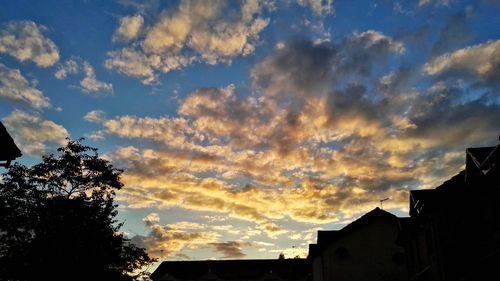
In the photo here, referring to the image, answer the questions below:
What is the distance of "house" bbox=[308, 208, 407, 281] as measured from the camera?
3978 centimetres

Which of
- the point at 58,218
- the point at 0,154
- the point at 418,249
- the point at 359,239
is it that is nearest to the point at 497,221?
the point at 418,249

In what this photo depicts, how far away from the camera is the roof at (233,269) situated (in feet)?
216

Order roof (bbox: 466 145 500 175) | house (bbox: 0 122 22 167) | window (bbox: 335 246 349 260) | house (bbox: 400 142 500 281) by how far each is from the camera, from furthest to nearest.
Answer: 1. window (bbox: 335 246 349 260)
2. house (bbox: 400 142 500 281)
3. roof (bbox: 466 145 500 175)
4. house (bbox: 0 122 22 167)

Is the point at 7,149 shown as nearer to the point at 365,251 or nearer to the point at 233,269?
the point at 365,251

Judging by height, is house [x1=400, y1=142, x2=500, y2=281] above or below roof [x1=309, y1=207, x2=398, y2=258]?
below

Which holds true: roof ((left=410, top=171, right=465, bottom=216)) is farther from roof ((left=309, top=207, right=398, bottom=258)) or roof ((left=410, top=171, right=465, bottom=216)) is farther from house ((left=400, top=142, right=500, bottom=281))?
roof ((left=309, top=207, right=398, bottom=258))

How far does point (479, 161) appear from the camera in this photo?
59.0 ft

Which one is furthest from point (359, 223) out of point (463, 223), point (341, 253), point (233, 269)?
point (233, 269)

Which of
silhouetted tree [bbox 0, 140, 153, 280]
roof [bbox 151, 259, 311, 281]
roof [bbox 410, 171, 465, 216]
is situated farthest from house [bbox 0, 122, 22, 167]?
roof [bbox 151, 259, 311, 281]

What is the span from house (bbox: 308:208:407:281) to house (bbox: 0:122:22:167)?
106 feet

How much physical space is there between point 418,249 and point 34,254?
20.6m

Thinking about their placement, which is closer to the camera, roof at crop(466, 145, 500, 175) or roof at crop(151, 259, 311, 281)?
roof at crop(466, 145, 500, 175)

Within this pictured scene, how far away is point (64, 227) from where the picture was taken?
2200 cm

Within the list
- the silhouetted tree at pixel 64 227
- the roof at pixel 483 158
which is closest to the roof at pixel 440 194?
the roof at pixel 483 158
